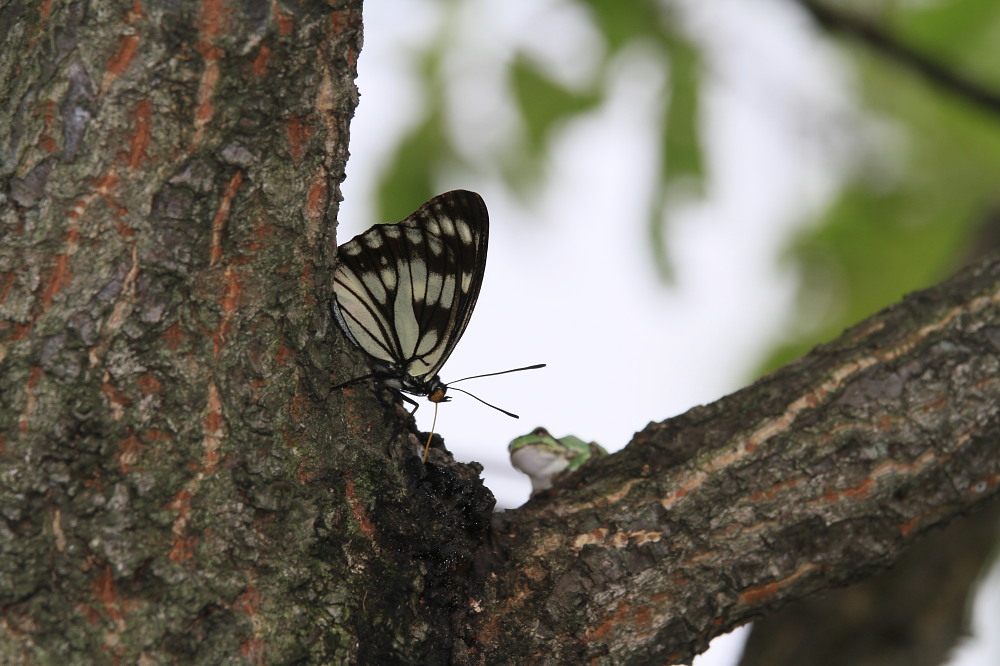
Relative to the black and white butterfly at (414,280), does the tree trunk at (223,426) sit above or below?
below

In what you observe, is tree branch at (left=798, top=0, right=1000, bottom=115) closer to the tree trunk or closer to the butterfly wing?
the butterfly wing

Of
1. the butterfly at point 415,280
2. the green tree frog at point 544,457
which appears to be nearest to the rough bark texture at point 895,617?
the green tree frog at point 544,457

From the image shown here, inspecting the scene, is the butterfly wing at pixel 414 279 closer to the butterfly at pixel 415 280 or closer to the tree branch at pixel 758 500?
the butterfly at pixel 415 280

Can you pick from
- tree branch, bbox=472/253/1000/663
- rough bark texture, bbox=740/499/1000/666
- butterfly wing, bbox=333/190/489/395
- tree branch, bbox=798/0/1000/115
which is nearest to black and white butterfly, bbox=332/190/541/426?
butterfly wing, bbox=333/190/489/395

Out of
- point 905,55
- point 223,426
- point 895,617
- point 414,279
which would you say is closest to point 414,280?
point 414,279

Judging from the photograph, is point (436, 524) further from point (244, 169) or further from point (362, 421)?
point (244, 169)

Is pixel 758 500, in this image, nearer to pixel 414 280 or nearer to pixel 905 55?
pixel 414 280

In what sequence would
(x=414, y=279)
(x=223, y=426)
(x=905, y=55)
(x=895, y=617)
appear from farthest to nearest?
(x=895, y=617) → (x=905, y=55) → (x=414, y=279) → (x=223, y=426)
